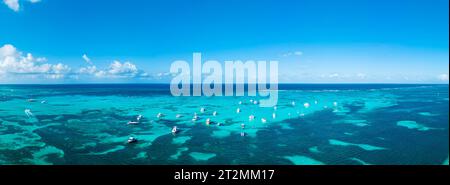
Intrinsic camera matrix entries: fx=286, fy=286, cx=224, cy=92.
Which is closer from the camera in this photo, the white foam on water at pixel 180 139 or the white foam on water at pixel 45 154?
the white foam on water at pixel 45 154

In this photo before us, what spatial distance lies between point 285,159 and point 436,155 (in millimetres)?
8974

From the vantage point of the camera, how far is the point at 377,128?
24.7 m

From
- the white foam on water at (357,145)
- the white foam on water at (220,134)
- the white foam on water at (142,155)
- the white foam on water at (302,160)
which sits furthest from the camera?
the white foam on water at (220,134)

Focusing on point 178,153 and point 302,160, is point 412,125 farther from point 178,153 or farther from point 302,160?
point 178,153

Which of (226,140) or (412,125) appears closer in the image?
(226,140)

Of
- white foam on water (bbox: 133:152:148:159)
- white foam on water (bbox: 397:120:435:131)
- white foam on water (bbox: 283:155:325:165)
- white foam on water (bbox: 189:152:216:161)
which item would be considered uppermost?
white foam on water (bbox: 397:120:435:131)

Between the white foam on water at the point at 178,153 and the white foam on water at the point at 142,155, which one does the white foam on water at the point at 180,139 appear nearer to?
the white foam on water at the point at 178,153

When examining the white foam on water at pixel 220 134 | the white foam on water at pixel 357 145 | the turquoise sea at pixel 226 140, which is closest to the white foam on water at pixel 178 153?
the turquoise sea at pixel 226 140

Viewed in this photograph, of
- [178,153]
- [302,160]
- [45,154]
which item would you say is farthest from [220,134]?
[45,154]

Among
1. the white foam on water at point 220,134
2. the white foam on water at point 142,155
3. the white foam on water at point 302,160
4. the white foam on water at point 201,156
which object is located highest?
the white foam on water at point 220,134

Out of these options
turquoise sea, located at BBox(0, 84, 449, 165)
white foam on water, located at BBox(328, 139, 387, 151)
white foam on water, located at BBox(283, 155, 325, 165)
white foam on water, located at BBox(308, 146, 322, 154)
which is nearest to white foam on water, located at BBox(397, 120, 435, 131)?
turquoise sea, located at BBox(0, 84, 449, 165)

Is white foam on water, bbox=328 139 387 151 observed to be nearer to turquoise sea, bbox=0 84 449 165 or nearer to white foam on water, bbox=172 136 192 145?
turquoise sea, bbox=0 84 449 165
